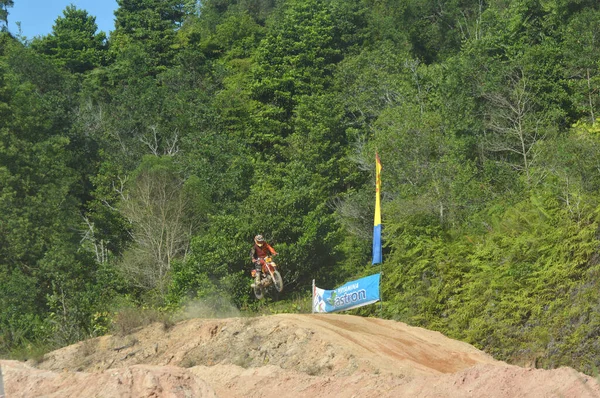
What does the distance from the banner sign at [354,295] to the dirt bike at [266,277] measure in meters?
3.46

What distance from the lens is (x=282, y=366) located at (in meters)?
Result: 17.8

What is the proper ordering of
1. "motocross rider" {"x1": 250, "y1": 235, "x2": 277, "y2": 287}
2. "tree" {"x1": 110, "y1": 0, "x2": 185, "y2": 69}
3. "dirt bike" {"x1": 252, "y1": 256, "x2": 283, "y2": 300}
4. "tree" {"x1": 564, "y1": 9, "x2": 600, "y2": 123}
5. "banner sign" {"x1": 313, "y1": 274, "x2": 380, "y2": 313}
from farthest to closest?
"tree" {"x1": 110, "y1": 0, "x2": 185, "y2": 69}
"tree" {"x1": 564, "y1": 9, "x2": 600, "y2": 123}
"banner sign" {"x1": 313, "y1": 274, "x2": 380, "y2": 313}
"dirt bike" {"x1": 252, "y1": 256, "x2": 283, "y2": 300}
"motocross rider" {"x1": 250, "y1": 235, "x2": 277, "y2": 287}

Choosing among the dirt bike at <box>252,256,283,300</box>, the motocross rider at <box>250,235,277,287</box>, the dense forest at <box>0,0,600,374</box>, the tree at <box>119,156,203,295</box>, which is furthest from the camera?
the tree at <box>119,156,203,295</box>

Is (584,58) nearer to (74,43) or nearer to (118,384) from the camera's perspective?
(118,384)

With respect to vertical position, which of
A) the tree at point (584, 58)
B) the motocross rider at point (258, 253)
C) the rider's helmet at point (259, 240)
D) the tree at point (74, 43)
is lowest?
the motocross rider at point (258, 253)

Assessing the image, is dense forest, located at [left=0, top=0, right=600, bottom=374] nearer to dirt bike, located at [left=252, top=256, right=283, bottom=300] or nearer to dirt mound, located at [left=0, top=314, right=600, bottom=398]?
dirt mound, located at [left=0, top=314, right=600, bottom=398]

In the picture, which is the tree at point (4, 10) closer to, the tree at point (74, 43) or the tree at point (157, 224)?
the tree at point (74, 43)

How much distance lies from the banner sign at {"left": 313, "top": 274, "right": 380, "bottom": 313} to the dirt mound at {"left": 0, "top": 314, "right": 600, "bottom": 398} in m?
2.30

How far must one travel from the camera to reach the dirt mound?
12102 mm

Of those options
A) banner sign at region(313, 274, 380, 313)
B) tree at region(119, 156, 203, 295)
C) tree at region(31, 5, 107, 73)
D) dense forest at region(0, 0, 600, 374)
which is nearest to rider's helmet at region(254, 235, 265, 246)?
dense forest at region(0, 0, 600, 374)

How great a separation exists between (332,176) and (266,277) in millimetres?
26780

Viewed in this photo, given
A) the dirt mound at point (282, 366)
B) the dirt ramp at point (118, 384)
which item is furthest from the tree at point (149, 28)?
the dirt ramp at point (118, 384)

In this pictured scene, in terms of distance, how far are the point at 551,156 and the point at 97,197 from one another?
2361 cm

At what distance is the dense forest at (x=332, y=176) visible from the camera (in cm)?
2683
